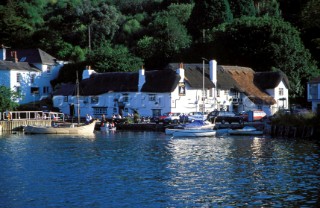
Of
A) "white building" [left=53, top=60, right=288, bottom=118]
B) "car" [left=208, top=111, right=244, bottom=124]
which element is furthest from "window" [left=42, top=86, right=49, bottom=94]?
"car" [left=208, top=111, right=244, bottom=124]

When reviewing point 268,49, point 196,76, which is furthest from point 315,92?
point 268,49

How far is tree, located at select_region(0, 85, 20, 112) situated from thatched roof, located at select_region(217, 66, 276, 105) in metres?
31.7

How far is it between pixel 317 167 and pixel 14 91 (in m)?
67.0

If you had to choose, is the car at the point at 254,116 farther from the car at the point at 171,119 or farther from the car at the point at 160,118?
the car at the point at 160,118

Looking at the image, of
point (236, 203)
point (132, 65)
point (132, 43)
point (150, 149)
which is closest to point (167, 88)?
point (132, 65)

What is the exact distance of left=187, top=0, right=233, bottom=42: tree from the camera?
420 feet

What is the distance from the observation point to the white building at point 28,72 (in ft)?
349

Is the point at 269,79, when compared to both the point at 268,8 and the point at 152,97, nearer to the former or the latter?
the point at 152,97

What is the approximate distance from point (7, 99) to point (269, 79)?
41.9m

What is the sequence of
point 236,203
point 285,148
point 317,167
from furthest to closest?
point 285,148 → point 317,167 → point 236,203

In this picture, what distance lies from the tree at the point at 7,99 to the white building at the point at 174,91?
861 cm

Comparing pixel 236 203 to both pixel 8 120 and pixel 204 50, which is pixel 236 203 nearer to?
pixel 8 120

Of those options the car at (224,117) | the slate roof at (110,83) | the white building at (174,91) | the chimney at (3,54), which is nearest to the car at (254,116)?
the car at (224,117)

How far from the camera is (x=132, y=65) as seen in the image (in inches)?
4345
